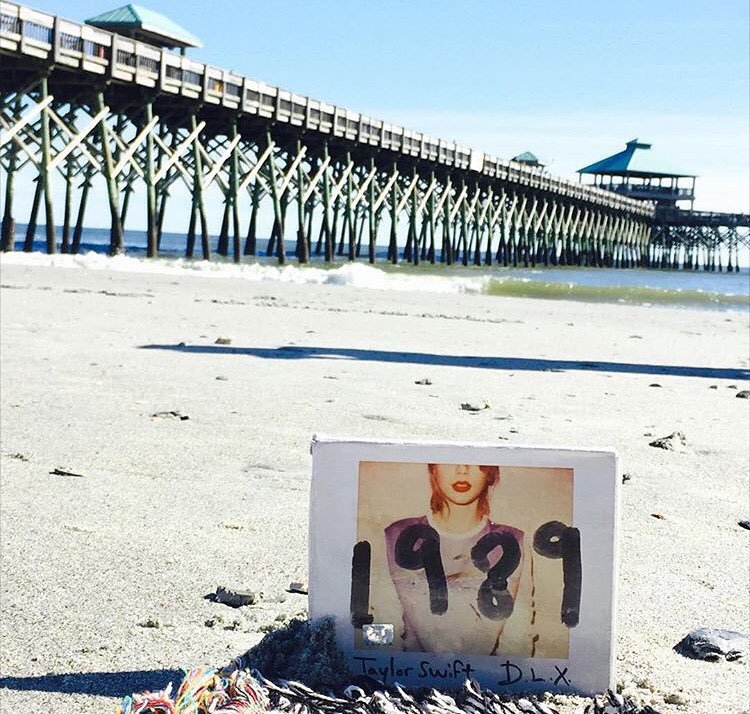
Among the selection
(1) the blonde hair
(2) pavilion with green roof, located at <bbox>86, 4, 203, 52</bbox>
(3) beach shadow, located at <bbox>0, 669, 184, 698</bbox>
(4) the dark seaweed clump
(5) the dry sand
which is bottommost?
(3) beach shadow, located at <bbox>0, 669, 184, 698</bbox>

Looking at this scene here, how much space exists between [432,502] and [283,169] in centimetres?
3139

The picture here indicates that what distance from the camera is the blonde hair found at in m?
2.09

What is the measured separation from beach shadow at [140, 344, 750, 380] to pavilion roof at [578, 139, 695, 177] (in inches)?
2550

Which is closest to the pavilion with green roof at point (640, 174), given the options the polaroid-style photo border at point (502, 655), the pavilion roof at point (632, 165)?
the pavilion roof at point (632, 165)

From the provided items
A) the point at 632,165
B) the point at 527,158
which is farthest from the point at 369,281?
the point at 527,158

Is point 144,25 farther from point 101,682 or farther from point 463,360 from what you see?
point 101,682

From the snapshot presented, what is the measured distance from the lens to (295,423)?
5109mm

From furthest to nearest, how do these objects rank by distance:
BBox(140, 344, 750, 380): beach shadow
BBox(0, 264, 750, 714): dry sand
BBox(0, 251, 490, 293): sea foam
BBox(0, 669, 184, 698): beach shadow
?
BBox(0, 251, 490, 293): sea foam → BBox(140, 344, 750, 380): beach shadow → BBox(0, 264, 750, 714): dry sand → BBox(0, 669, 184, 698): beach shadow

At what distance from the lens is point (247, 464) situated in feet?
13.9

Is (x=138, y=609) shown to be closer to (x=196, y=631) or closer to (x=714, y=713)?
(x=196, y=631)

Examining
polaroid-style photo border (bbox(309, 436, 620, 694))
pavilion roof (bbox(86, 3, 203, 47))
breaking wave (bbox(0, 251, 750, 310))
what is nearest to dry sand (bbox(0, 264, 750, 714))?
polaroid-style photo border (bbox(309, 436, 620, 694))

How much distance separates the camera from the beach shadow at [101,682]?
2.13m

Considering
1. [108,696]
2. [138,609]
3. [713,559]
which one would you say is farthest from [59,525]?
[713,559]

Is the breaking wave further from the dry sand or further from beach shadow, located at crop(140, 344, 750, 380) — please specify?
beach shadow, located at crop(140, 344, 750, 380)
